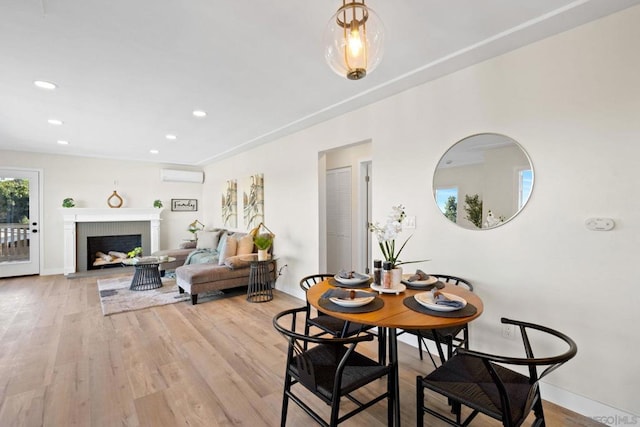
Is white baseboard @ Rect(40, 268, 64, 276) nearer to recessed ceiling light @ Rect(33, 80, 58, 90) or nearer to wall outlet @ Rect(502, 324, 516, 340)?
recessed ceiling light @ Rect(33, 80, 58, 90)

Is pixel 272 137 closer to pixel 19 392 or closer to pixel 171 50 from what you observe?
pixel 171 50

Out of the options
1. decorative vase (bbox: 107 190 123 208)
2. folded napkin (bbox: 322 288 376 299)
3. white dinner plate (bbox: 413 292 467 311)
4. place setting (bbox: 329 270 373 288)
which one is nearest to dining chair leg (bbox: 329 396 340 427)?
folded napkin (bbox: 322 288 376 299)

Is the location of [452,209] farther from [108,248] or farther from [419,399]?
[108,248]

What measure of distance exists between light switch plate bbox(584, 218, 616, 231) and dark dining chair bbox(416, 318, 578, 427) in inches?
33.1

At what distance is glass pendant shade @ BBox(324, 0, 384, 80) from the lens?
135 cm

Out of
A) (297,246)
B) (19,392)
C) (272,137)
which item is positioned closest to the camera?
(19,392)

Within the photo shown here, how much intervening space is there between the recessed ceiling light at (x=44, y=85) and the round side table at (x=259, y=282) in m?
2.89

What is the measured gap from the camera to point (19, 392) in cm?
212

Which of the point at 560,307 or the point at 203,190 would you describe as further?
the point at 203,190

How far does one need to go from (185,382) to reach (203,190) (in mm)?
6181

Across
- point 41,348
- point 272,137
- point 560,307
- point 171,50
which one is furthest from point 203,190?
point 560,307

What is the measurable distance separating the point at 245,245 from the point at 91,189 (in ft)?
13.8

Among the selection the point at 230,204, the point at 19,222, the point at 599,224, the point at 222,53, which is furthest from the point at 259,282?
the point at 19,222

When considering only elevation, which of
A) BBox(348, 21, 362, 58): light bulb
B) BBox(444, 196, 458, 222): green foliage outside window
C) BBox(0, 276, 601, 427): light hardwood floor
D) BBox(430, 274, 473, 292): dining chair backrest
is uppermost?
BBox(348, 21, 362, 58): light bulb
